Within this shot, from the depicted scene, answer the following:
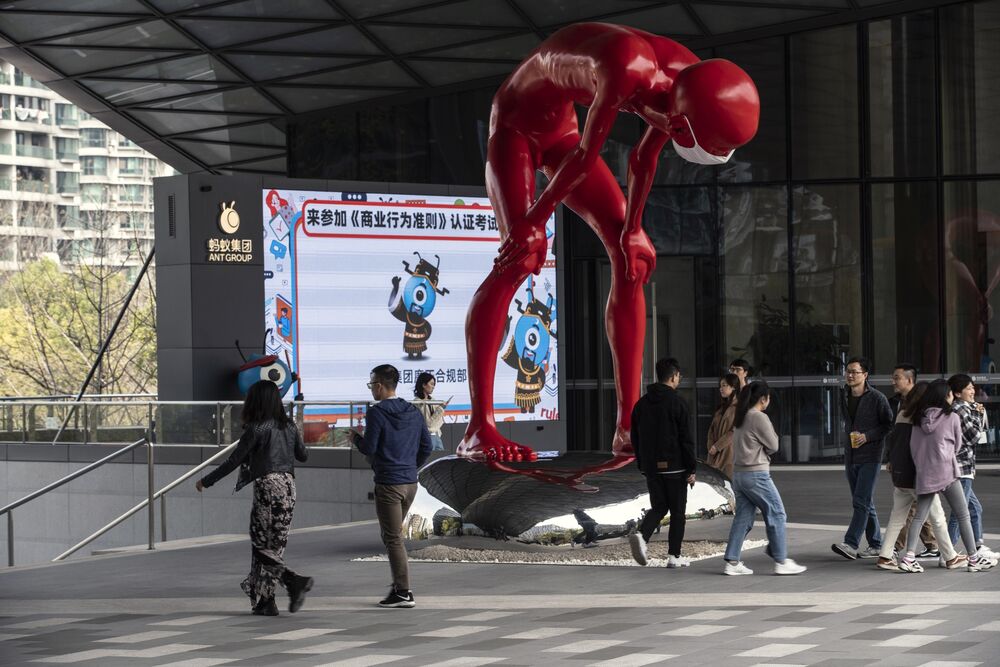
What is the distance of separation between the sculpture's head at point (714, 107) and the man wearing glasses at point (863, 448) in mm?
2068

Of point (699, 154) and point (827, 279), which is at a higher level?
point (699, 154)

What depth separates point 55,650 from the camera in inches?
334

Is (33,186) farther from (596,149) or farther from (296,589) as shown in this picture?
(296,589)

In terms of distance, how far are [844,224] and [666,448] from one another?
1329 cm

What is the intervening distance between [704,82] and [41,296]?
Result: 134 ft

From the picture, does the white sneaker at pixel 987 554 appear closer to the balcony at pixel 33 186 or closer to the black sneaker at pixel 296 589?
the black sneaker at pixel 296 589

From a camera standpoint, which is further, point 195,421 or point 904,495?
point 195,421

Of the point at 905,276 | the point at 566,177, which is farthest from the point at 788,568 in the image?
the point at 905,276

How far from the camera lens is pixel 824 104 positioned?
2386cm

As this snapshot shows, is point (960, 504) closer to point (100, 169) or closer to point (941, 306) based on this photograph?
point (941, 306)

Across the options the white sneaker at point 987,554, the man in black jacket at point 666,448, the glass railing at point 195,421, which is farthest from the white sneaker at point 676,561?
the glass railing at point 195,421

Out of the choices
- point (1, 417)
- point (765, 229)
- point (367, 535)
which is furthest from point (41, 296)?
point (367, 535)

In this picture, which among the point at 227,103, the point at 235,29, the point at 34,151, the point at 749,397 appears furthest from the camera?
the point at 34,151

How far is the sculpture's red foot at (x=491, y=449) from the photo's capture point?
41.3 ft
